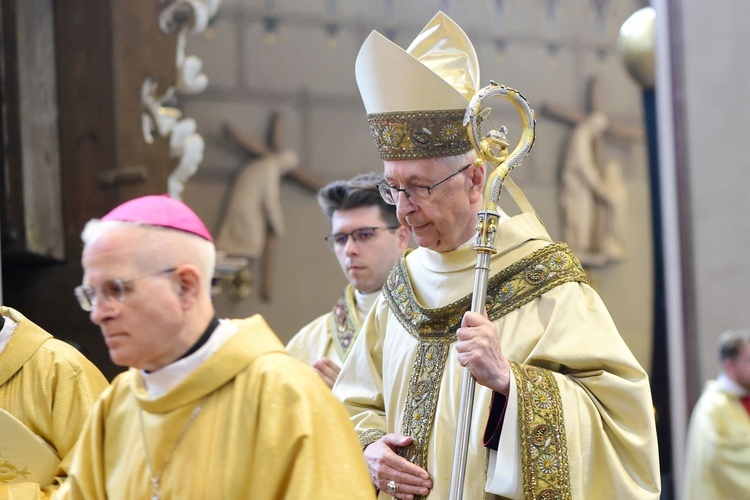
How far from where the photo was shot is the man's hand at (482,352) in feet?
11.1

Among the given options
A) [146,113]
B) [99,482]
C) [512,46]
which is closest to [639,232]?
[512,46]

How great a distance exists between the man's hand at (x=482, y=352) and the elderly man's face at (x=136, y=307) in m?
0.91

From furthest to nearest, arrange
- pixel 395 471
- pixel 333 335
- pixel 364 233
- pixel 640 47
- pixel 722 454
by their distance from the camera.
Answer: pixel 640 47
pixel 722 454
pixel 333 335
pixel 364 233
pixel 395 471

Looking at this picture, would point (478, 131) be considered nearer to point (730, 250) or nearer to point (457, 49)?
point (457, 49)

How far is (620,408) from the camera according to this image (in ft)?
11.6

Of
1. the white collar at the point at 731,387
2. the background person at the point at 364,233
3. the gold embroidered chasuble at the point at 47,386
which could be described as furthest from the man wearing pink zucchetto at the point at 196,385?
the white collar at the point at 731,387

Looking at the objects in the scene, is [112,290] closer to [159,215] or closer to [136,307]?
[136,307]

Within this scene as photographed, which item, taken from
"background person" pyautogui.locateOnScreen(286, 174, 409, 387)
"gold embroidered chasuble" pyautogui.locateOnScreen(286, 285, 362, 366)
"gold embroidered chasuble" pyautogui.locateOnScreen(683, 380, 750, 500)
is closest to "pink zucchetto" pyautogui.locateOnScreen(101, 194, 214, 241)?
"background person" pyautogui.locateOnScreen(286, 174, 409, 387)

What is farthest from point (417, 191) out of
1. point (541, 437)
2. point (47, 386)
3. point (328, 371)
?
point (47, 386)

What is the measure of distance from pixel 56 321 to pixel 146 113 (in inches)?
53.6

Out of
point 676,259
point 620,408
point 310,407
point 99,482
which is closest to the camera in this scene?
point 310,407

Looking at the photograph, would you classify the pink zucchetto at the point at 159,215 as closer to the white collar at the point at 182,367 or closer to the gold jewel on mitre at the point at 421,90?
the white collar at the point at 182,367

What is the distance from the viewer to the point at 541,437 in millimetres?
3482

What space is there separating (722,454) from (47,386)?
113 inches
